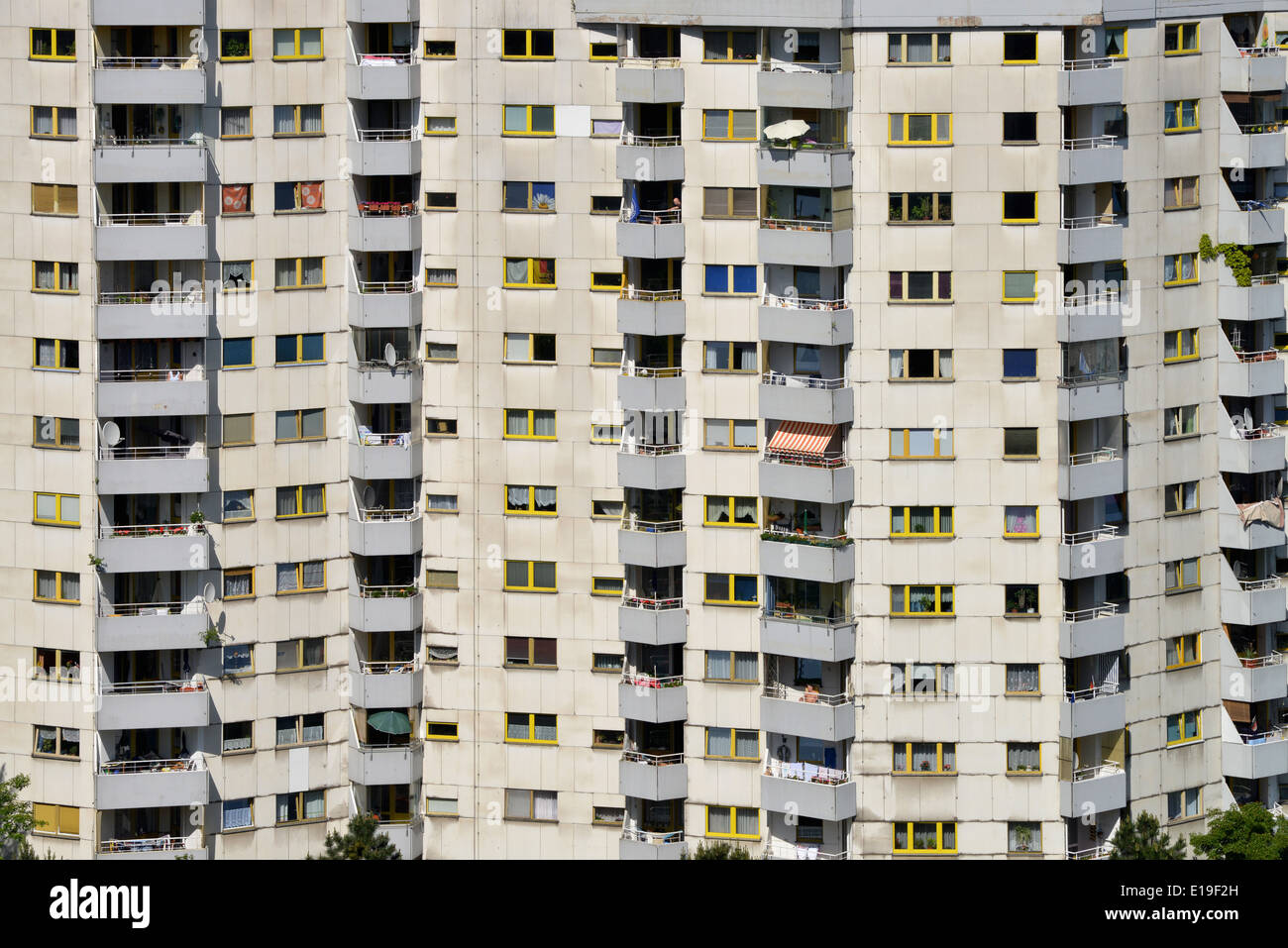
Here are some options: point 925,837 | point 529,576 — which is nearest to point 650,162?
point 529,576

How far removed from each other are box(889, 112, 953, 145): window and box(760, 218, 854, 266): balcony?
415 cm

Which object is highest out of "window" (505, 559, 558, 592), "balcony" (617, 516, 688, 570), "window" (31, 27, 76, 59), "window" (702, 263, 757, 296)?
"window" (31, 27, 76, 59)

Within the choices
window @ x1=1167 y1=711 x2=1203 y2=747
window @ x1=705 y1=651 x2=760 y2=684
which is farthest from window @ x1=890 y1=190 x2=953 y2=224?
window @ x1=1167 y1=711 x2=1203 y2=747

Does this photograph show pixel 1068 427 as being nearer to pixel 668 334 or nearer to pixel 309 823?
pixel 668 334

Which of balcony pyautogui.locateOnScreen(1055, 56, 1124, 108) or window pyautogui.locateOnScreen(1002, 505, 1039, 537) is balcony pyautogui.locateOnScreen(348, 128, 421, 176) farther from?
window pyautogui.locateOnScreen(1002, 505, 1039, 537)

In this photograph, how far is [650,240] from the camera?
102m

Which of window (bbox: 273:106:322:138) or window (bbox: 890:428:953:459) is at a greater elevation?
window (bbox: 273:106:322:138)

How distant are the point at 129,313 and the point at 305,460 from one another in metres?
9.30

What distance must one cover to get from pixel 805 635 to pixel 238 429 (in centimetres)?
2409

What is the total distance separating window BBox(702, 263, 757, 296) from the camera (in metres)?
103

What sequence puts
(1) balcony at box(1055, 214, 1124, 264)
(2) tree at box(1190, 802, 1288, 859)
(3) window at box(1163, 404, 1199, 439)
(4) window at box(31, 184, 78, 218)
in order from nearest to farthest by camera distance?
(1) balcony at box(1055, 214, 1124, 264), (4) window at box(31, 184, 78, 218), (2) tree at box(1190, 802, 1288, 859), (3) window at box(1163, 404, 1199, 439)

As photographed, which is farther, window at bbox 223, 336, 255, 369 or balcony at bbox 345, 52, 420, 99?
window at bbox 223, 336, 255, 369

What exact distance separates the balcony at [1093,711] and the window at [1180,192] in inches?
767

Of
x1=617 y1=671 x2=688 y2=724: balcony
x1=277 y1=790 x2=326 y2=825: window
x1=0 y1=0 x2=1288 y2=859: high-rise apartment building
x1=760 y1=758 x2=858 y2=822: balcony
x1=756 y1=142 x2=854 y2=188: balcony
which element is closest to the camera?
x1=756 y1=142 x2=854 y2=188: balcony
